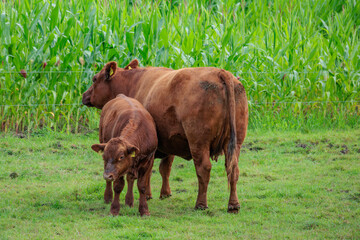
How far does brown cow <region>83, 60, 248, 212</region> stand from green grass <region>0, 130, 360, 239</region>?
61cm

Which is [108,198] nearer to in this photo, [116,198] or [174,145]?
[116,198]

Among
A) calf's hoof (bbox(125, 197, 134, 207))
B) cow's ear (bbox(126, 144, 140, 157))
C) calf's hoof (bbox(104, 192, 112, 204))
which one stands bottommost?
calf's hoof (bbox(104, 192, 112, 204))

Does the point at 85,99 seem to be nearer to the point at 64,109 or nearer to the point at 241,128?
the point at 64,109

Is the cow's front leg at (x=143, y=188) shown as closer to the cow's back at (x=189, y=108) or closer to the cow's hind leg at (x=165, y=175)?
the cow's back at (x=189, y=108)

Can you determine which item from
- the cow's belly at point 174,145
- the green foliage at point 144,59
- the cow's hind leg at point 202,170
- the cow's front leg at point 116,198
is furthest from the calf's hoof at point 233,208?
the green foliage at point 144,59

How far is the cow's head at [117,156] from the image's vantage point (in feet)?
19.1

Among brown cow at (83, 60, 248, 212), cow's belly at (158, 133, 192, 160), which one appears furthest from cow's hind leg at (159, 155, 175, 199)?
cow's belly at (158, 133, 192, 160)

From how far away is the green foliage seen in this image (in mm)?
9953

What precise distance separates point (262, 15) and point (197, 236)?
34.5 feet

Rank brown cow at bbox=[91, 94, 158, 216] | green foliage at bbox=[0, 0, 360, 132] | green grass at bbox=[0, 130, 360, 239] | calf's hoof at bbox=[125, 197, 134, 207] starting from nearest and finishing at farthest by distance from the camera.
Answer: green grass at bbox=[0, 130, 360, 239], brown cow at bbox=[91, 94, 158, 216], calf's hoof at bbox=[125, 197, 134, 207], green foliage at bbox=[0, 0, 360, 132]

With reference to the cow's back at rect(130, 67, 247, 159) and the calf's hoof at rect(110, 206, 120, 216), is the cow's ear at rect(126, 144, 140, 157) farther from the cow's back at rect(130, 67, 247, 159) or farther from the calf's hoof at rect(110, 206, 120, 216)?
the cow's back at rect(130, 67, 247, 159)

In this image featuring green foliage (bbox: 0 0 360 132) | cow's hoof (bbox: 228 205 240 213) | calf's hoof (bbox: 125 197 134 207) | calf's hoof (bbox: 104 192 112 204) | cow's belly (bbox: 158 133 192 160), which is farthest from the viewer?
green foliage (bbox: 0 0 360 132)

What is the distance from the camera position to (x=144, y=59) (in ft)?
33.9

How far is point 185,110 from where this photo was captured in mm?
6566
